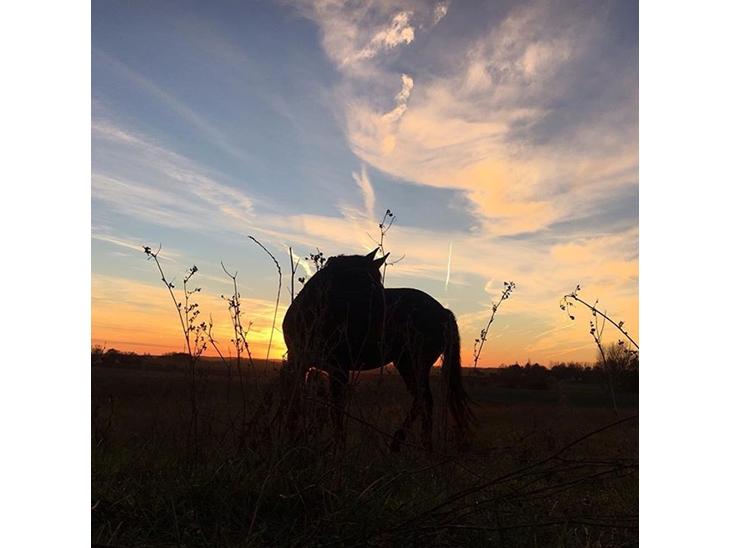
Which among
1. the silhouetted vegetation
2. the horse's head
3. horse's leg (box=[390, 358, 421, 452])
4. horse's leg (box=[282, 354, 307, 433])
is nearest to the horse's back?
horse's leg (box=[390, 358, 421, 452])

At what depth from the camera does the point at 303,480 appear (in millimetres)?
2170

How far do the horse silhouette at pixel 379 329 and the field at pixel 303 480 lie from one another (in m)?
0.25

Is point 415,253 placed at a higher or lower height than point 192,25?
lower

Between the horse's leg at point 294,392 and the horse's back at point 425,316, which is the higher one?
the horse's back at point 425,316

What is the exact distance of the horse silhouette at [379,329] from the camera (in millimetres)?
3426

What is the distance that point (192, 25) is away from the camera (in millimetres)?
2574

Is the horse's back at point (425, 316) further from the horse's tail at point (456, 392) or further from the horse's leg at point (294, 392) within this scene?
the horse's leg at point (294, 392)

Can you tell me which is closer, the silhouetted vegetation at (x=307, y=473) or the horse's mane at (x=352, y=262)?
the silhouetted vegetation at (x=307, y=473)

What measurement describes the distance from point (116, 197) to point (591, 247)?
193 centimetres

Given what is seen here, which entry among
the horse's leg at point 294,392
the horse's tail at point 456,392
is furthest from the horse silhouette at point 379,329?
the horse's leg at point 294,392

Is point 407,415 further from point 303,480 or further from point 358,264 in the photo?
point 358,264

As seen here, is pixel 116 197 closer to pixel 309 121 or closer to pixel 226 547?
pixel 309 121
